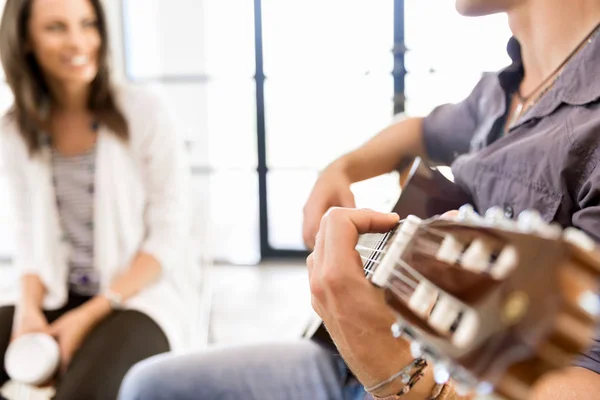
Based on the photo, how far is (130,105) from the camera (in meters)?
1.43

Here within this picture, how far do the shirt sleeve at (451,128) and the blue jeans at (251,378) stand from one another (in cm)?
49

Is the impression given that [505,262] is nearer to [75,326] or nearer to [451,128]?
[451,128]

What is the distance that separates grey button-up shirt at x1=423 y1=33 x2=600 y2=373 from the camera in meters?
0.56

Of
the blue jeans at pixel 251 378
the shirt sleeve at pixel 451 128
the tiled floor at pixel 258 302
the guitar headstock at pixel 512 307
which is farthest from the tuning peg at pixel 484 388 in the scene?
the tiled floor at pixel 258 302

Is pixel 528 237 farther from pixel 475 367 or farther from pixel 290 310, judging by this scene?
pixel 290 310

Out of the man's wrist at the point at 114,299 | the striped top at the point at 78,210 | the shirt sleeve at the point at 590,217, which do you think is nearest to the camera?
the shirt sleeve at the point at 590,217

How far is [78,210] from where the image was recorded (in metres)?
1.38

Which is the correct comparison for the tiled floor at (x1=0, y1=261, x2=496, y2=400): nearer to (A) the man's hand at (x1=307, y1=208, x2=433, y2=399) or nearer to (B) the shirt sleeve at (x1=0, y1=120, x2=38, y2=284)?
(B) the shirt sleeve at (x1=0, y1=120, x2=38, y2=284)

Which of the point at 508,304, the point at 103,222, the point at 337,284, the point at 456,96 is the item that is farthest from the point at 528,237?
the point at 456,96

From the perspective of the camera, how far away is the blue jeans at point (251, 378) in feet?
2.72

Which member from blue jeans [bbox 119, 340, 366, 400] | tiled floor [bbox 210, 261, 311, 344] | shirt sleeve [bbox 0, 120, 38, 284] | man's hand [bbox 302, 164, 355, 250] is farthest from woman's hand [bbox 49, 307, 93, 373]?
tiled floor [bbox 210, 261, 311, 344]

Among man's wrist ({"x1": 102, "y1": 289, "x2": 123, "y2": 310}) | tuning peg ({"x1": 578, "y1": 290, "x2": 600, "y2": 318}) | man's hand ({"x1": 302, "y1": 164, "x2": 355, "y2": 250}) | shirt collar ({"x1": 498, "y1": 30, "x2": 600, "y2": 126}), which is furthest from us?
man's wrist ({"x1": 102, "y1": 289, "x2": 123, "y2": 310})

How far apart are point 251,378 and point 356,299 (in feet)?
1.29

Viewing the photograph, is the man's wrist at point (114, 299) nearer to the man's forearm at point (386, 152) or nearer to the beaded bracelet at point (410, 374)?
the man's forearm at point (386, 152)
